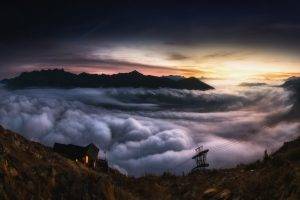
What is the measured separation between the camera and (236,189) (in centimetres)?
5047

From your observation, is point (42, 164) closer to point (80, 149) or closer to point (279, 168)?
point (279, 168)

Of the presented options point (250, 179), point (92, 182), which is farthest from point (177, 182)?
point (250, 179)

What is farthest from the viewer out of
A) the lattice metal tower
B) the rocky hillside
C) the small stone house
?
the small stone house

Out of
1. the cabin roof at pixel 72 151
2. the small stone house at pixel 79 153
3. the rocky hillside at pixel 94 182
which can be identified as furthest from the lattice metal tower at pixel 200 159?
the rocky hillside at pixel 94 182

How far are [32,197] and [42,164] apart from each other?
1013 centimetres

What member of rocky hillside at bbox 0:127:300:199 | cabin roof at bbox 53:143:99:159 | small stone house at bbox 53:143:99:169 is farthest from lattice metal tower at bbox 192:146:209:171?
rocky hillside at bbox 0:127:300:199

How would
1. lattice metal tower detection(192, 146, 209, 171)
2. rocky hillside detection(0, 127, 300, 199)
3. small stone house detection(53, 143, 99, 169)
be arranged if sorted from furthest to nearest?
small stone house detection(53, 143, 99, 169), lattice metal tower detection(192, 146, 209, 171), rocky hillside detection(0, 127, 300, 199)

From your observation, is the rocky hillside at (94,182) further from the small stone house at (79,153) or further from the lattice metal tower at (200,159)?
the small stone house at (79,153)

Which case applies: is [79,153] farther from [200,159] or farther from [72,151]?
[200,159]

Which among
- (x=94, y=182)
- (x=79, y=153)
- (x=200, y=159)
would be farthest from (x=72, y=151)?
(x=94, y=182)

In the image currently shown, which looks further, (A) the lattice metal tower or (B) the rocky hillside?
(A) the lattice metal tower

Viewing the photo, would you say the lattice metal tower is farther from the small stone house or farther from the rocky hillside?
the rocky hillside

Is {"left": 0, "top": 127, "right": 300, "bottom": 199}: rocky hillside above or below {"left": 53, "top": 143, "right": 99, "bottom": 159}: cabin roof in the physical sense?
above

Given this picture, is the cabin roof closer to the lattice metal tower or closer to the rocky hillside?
the lattice metal tower
